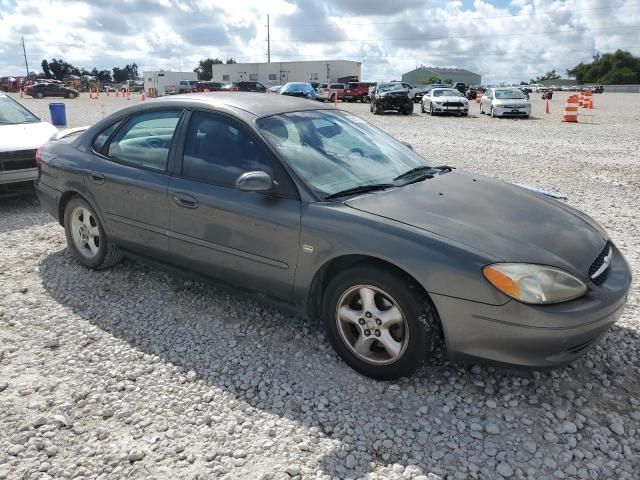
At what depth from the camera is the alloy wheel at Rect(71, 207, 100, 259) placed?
4469mm

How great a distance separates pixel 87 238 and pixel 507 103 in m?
21.3

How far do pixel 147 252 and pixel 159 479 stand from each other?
6.72 ft

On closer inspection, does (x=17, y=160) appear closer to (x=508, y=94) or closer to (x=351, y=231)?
(x=351, y=231)

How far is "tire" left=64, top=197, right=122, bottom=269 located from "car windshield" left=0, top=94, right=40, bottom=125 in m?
3.58

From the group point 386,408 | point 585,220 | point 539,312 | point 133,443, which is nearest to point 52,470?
point 133,443

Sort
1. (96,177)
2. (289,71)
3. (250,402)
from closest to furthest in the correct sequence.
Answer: (250,402), (96,177), (289,71)

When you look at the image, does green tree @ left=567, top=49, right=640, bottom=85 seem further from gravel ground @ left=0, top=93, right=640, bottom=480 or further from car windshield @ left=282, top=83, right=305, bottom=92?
gravel ground @ left=0, top=93, right=640, bottom=480

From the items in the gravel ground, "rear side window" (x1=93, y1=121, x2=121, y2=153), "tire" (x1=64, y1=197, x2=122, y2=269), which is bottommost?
the gravel ground

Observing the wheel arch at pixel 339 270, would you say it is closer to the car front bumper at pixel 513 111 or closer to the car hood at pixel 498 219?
the car hood at pixel 498 219

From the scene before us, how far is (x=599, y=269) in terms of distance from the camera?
285 centimetres

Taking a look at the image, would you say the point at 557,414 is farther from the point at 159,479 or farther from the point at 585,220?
the point at 159,479

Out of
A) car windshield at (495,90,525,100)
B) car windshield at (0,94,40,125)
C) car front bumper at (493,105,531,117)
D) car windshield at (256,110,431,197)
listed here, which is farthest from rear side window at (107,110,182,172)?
car windshield at (495,90,525,100)

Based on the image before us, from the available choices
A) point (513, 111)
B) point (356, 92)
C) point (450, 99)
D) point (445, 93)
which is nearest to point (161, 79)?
point (356, 92)

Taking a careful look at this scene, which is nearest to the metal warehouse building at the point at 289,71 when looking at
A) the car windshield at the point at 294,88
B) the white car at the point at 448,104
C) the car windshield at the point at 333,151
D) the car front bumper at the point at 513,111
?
the car windshield at the point at 294,88
